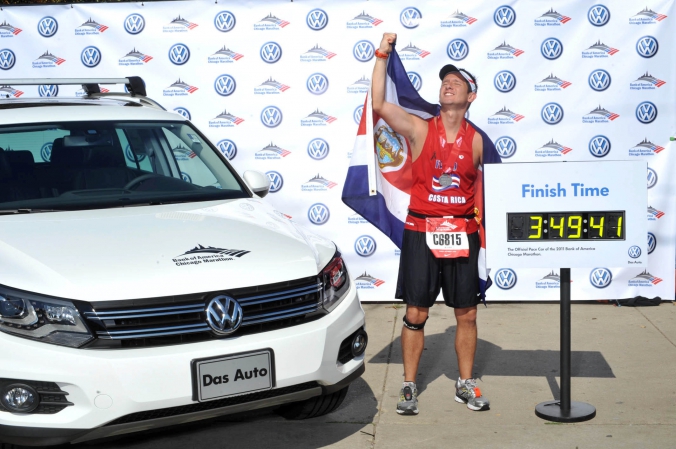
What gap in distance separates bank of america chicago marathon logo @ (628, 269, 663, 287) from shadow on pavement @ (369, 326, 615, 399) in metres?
1.72

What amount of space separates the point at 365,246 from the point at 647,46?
3098mm

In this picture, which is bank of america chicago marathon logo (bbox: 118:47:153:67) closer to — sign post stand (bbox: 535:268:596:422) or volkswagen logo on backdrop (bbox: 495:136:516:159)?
volkswagen logo on backdrop (bbox: 495:136:516:159)

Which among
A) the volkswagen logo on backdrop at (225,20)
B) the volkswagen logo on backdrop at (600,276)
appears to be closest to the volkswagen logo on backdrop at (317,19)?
the volkswagen logo on backdrop at (225,20)

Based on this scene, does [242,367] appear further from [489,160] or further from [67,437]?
[489,160]

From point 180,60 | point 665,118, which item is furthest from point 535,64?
point 180,60

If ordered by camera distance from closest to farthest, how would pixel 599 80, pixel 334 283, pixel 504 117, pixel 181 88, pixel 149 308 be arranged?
pixel 149 308 < pixel 334 283 < pixel 599 80 < pixel 504 117 < pixel 181 88

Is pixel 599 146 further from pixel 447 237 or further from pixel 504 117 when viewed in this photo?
pixel 447 237

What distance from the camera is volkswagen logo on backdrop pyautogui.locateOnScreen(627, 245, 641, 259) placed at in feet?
15.1

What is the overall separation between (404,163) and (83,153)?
6.59 feet

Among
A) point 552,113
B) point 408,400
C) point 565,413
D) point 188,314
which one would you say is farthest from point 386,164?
point 552,113

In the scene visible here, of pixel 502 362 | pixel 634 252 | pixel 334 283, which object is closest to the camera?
pixel 334 283

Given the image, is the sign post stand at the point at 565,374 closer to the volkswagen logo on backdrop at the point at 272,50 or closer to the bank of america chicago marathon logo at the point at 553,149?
the bank of america chicago marathon logo at the point at 553,149

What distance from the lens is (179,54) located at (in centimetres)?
789

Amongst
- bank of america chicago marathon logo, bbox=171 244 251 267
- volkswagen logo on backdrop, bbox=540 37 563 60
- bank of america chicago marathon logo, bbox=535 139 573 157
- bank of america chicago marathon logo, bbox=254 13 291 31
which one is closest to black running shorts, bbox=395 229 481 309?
bank of america chicago marathon logo, bbox=171 244 251 267
